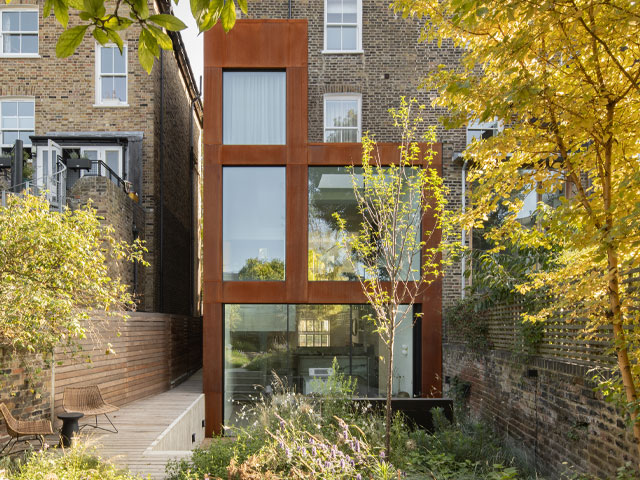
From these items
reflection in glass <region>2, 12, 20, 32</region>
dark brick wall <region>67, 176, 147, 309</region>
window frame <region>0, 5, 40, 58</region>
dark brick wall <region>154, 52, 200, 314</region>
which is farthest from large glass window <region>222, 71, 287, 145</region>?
reflection in glass <region>2, 12, 20, 32</region>

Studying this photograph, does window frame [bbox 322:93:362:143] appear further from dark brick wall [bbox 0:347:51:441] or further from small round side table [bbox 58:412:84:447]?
small round side table [bbox 58:412:84:447]

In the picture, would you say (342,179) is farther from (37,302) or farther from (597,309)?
(597,309)

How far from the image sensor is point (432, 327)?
42.3ft

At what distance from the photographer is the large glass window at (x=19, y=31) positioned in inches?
625

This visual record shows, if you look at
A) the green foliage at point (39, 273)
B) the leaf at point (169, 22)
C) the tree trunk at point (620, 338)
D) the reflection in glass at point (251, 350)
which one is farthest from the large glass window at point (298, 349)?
the leaf at point (169, 22)

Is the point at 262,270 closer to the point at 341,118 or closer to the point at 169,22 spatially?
the point at 341,118

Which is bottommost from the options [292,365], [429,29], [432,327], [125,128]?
[292,365]

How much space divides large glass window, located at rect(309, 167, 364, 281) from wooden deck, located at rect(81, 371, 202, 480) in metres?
4.25

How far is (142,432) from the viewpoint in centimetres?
891

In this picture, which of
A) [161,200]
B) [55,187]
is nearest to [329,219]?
[161,200]

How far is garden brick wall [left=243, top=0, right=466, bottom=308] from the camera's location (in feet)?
47.5

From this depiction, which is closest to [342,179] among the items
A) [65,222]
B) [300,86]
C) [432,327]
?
[300,86]

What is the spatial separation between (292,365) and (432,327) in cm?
345

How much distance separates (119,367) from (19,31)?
11031 mm
